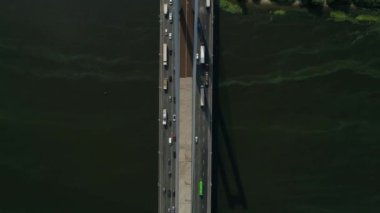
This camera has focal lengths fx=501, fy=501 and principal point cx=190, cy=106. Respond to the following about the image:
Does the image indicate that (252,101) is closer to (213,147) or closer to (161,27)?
(213,147)

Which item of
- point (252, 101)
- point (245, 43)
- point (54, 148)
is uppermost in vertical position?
point (245, 43)

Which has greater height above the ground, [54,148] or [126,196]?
[54,148]

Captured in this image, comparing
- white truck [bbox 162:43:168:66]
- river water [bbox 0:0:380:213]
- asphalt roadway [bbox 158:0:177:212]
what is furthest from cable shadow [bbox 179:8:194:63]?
river water [bbox 0:0:380:213]

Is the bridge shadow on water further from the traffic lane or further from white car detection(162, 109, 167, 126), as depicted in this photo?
white car detection(162, 109, 167, 126)

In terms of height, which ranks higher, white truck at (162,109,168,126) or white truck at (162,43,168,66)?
white truck at (162,43,168,66)

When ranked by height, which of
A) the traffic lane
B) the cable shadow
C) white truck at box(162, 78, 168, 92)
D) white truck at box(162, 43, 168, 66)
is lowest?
the traffic lane

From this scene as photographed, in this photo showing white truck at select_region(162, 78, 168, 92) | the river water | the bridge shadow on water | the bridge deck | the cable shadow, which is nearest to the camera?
the cable shadow

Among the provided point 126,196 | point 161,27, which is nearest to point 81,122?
point 126,196
